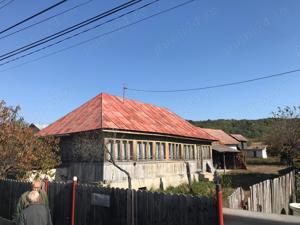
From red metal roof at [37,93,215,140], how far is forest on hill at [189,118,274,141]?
88128 mm

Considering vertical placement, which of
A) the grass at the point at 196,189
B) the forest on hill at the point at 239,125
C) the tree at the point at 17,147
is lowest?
the grass at the point at 196,189

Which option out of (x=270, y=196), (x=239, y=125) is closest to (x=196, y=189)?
(x=270, y=196)

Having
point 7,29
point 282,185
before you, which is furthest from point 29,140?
point 282,185

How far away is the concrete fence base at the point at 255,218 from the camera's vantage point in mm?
5984

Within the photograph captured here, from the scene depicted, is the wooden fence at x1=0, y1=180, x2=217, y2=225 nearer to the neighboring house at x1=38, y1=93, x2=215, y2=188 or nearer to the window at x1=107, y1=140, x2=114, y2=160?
the window at x1=107, y1=140, x2=114, y2=160

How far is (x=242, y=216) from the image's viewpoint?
6480 millimetres

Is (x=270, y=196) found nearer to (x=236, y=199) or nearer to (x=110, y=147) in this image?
(x=236, y=199)

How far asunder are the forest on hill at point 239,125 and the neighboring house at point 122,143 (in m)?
89.4

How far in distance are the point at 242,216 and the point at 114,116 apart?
16102 millimetres

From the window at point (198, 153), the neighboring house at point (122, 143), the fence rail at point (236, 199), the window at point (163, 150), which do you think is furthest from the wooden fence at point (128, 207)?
the window at point (198, 153)

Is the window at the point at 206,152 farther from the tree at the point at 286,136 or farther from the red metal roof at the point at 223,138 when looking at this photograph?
the red metal roof at the point at 223,138

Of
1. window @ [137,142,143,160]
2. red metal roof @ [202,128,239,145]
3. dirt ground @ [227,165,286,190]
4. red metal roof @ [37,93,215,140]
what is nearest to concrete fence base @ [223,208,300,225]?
red metal roof @ [37,93,215,140]

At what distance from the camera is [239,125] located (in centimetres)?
12362

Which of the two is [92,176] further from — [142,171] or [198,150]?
[198,150]
